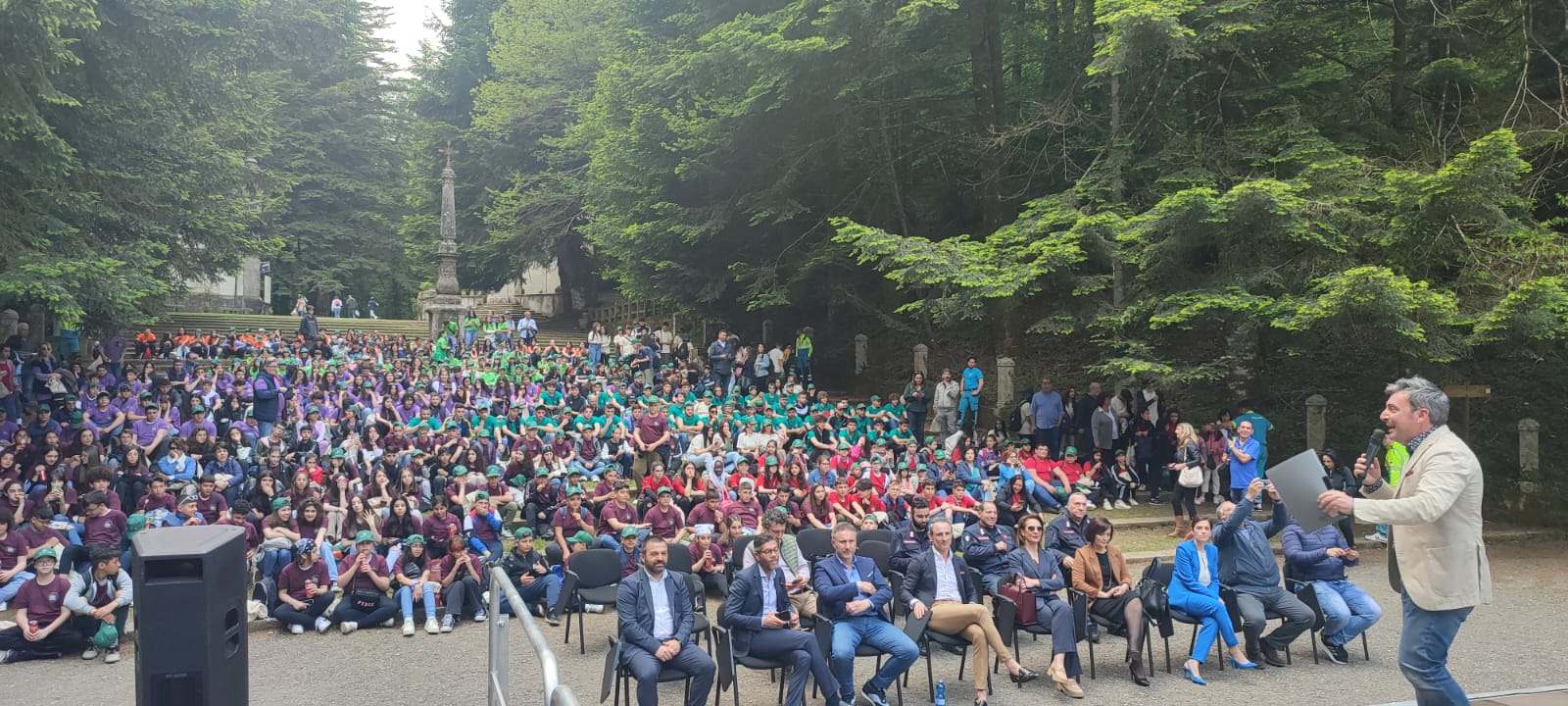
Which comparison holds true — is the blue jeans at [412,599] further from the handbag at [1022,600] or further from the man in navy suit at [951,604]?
the handbag at [1022,600]

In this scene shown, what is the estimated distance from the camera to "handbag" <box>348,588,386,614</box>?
9.27 m

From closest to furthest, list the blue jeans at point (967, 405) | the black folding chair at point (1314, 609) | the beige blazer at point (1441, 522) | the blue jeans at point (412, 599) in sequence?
the beige blazer at point (1441, 522), the black folding chair at point (1314, 609), the blue jeans at point (412, 599), the blue jeans at point (967, 405)

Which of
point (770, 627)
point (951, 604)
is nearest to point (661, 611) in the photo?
point (770, 627)

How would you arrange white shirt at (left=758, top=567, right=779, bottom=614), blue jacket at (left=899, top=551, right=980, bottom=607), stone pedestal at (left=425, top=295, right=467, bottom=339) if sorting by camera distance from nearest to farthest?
1. white shirt at (left=758, top=567, right=779, bottom=614)
2. blue jacket at (left=899, top=551, right=980, bottom=607)
3. stone pedestal at (left=425, top=295, right=467, bottom=339)

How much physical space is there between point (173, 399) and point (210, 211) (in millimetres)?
5901

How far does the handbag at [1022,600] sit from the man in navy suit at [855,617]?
3.30ft

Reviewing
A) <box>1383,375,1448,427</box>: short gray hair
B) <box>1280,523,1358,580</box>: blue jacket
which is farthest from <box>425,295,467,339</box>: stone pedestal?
<box>1383,375,1448,427</box>: short gray hair

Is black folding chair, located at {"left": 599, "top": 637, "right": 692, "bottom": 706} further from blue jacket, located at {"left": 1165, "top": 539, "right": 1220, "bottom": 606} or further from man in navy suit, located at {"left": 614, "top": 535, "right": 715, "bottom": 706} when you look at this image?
blue jacket, located at {"left": 1165, "top": 539, "right": 1220, "bottom": 606}

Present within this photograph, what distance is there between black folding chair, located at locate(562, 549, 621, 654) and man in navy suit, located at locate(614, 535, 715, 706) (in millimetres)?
2005

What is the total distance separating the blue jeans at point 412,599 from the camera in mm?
9227

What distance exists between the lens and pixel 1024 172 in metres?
20.9

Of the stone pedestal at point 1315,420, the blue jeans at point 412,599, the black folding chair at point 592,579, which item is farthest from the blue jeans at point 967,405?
the blue jeans at point 412,599

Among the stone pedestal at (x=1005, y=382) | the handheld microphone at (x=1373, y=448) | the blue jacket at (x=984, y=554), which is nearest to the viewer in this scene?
the handheld microphone at (x=1373, y=448)

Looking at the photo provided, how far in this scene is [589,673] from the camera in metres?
7.86
